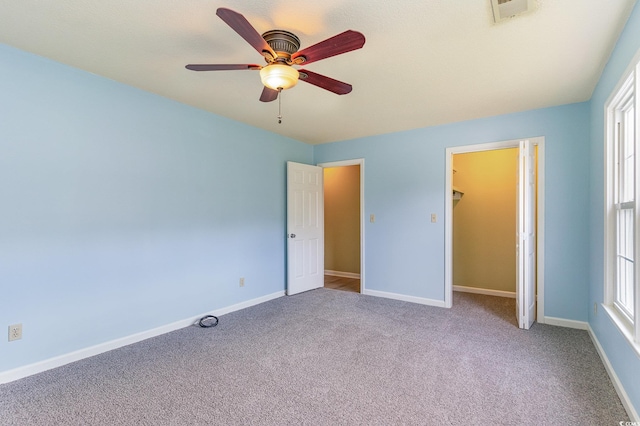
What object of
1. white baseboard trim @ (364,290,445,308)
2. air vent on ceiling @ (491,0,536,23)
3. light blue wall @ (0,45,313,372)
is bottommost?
white baseboard trim @ (364,290,445,308)

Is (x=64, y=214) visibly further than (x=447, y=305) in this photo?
No

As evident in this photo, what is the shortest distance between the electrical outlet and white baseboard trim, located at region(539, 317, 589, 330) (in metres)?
4.74

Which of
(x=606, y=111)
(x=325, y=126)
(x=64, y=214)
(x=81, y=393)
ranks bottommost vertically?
(x=81, y=393)

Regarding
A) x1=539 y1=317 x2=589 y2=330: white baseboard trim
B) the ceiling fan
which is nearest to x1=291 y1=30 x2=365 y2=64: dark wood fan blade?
the ceiling fan

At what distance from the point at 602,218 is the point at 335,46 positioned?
260 cm

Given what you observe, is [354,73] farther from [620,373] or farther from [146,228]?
[620,373]

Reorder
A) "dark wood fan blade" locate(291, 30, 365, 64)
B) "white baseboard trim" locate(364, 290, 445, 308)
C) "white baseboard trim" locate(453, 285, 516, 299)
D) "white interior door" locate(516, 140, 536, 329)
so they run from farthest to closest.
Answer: "white baseboard trim" locate(453, 285, 516, 299) → "white baseboard trim" locate(364, 290, 445, 308) → "white interior door" locate(516, 140, 536, 329) → "dark wood fan blade" locate(291, 30, 365, 64)

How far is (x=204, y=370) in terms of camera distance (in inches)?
92.5

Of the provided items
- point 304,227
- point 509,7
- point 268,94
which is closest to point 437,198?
point 304,227

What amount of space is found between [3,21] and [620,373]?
4.50m

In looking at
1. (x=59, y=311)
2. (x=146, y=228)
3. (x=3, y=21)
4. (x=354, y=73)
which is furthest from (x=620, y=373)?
(x=3, y=21)

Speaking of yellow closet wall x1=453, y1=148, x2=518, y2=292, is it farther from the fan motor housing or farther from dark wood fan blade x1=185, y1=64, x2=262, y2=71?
dark wood fan blade x1=185, y1=64, x2=262, y2=71

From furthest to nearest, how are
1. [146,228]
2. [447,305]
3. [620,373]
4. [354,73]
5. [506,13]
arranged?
1. [447,305]
2. [146,228]
3. [354,73]
4. [620,373]
5. [506,13]

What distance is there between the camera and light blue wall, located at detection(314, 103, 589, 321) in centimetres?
320
